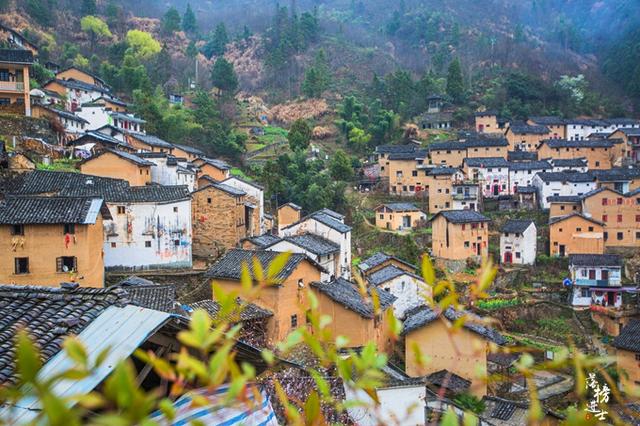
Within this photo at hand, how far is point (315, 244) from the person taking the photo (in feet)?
74.3

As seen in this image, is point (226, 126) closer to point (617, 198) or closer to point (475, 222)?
point (475, 222)

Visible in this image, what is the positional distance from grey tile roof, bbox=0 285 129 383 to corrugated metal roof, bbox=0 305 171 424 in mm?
178

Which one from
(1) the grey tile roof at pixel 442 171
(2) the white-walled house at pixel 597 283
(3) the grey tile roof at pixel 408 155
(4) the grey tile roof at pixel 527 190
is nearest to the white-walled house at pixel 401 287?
(2) the white-walled house at pixel 597 283

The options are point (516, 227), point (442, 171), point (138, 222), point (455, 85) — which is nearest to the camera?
point (138, 222)

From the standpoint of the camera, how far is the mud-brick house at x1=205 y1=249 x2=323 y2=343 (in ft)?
54.1

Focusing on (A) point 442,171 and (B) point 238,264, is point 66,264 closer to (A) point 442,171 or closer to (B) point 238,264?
(B) point 238,264

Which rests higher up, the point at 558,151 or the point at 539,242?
the point at 558,151

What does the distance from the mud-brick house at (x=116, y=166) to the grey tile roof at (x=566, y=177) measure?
25561mm

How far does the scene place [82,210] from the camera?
1681cm

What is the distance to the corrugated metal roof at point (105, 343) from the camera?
291cm

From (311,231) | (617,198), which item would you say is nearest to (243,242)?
(311,231)

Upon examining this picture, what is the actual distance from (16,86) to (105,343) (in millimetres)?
29635

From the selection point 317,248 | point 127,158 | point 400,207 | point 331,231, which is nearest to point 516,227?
point 400,207

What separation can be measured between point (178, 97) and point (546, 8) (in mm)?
82090
